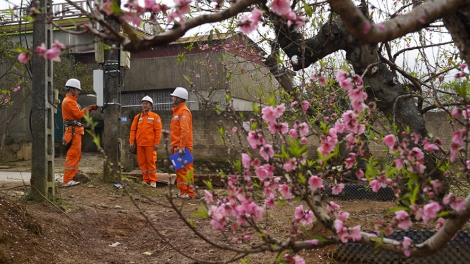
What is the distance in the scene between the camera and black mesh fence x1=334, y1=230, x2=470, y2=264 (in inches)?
148

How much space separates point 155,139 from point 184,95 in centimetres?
160

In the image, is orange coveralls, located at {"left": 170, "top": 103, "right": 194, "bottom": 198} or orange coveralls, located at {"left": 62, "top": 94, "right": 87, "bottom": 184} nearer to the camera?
orange coveralls, located at {"left": 170, "top": 103, "right": 194, "bottom": 198}

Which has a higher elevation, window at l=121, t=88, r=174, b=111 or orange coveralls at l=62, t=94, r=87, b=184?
window at l=121, t=88, r=174, b=111

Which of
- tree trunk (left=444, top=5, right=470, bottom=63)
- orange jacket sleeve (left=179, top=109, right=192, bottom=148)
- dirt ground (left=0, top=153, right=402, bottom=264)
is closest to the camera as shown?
tree trunk (left=444, top=5, right=470, bottom=63)

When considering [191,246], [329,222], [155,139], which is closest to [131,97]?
[155,139]

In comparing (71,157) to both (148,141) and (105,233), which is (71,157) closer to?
(148,141)

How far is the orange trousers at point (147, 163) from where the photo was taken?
9.84 meters

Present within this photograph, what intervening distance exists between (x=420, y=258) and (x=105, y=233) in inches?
145

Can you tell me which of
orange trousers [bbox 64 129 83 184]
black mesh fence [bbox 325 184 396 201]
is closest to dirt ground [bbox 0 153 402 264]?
black mesh fence [bbox 325 184 396 201]

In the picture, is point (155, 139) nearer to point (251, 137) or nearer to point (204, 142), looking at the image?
point (204, 142)

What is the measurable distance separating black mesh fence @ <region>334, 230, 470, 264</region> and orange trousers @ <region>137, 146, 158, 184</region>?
6.30 metres

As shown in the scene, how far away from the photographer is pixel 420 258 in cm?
377

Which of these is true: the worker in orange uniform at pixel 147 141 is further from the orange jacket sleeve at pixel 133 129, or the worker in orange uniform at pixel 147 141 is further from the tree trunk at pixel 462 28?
the tree trunk at pixel 462 28

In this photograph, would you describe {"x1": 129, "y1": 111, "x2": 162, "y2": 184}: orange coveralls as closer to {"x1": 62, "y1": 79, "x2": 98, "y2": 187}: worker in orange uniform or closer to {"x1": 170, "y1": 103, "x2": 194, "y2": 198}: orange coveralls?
{"x1": 170, "y1": 103, "x2": 194, "y2": 198}: orange coveralls
